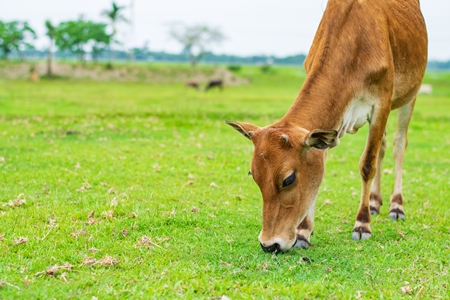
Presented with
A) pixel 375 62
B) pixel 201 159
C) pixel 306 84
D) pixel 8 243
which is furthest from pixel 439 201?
pixel 8 243

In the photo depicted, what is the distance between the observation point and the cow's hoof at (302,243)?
6.05m

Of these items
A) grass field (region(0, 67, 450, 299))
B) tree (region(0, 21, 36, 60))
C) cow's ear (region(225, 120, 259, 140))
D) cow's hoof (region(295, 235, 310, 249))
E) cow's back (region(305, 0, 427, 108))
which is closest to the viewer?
grass field (region(0, 67, 450, 299))

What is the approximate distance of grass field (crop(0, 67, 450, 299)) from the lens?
4730 millimetres

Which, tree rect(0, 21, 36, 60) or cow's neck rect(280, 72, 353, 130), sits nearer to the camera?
cow's neck rect(280, 72, 353, 130)

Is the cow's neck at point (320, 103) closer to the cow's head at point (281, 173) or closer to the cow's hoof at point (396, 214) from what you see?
the cow's head at point (281, 173)

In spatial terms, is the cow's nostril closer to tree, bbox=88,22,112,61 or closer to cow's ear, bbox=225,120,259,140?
cow's ear, bbox=225,120,259,140

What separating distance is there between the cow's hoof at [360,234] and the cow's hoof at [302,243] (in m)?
0.81

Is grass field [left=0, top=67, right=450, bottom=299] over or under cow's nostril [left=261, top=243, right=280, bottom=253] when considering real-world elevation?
under

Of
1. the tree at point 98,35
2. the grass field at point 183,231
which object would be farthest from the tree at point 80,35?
the grass field at point 183,231

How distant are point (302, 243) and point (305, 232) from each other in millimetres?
143

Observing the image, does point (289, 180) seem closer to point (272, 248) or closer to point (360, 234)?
point (272, 248)

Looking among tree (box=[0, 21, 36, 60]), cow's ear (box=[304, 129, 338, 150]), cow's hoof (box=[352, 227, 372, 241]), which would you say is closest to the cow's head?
cow's ear (box=[304, 129, 338, 150])

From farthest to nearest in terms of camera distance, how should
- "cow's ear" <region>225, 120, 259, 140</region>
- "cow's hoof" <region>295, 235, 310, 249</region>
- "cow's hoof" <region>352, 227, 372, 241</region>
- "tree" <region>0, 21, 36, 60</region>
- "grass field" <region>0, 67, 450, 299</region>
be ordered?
1. "tree" <region>0, 21, 36, 60</region>
2. "cow's hoof" <region>352, 227, 372, 241</region>
3. "cow's hoof" <region>295, 235, 310, 249</region>
4. "cow's ear" <region>225, 120, 259, 140</region>
5. "grass field" <region>0, 67, 450, 299</region>

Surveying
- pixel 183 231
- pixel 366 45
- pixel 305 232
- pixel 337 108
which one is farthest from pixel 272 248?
pixel 366 45
